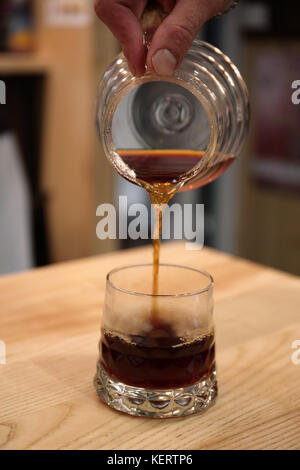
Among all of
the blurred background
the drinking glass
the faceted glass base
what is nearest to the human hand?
the drinking glass

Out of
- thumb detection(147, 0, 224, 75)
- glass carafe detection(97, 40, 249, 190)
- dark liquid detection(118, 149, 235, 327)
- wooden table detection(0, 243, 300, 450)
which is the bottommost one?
wooden table detection(0, 243, 300, 450)

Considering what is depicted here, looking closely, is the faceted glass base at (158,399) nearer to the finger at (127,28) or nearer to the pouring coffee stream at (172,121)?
the pouring coffee stream at (172,121)

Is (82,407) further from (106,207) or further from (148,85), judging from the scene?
(106,207)

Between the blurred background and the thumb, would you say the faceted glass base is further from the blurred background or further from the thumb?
the blurred background

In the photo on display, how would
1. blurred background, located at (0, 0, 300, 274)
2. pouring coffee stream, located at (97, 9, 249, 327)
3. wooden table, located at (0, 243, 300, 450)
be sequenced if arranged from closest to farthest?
1. wooden table, located at (0, 243, 300, 450)
2. pouring coffee stream, located at (97, 9, 249, 327)
3. blurred background, located at (0, 0, 300, 274)

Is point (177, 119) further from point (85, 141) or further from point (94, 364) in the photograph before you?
point (85, 141)

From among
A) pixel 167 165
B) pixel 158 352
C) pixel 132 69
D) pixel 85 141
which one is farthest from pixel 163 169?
pixel 85 141

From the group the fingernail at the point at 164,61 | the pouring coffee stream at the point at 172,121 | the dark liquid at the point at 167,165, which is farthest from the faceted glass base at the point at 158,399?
the fingernail at the point at 164,61
